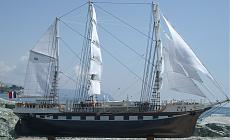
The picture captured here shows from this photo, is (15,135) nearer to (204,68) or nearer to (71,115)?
(71,115)

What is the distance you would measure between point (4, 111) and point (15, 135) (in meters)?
6.73

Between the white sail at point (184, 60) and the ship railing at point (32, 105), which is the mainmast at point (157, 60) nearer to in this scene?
the white sail at point (184, 60)

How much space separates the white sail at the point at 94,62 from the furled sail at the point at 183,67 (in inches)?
310

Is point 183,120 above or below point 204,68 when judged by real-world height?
below

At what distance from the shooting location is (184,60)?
3841cm

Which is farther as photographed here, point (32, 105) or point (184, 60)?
point (32, 105)

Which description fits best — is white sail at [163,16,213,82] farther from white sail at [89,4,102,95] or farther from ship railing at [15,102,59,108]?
ship railing at [15,102,59,108]

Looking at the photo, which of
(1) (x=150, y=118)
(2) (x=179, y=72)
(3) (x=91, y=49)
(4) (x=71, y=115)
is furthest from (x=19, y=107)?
(2) (x=179, y=72)

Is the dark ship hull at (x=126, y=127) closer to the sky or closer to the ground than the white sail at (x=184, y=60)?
closer to the ground

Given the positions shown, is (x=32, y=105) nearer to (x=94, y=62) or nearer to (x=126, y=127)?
(x=94, y=62)

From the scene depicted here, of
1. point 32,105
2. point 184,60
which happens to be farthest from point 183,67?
point 32,105

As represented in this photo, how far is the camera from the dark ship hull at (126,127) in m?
38.0

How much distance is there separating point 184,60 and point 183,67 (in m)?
0.63

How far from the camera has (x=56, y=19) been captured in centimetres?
4534
